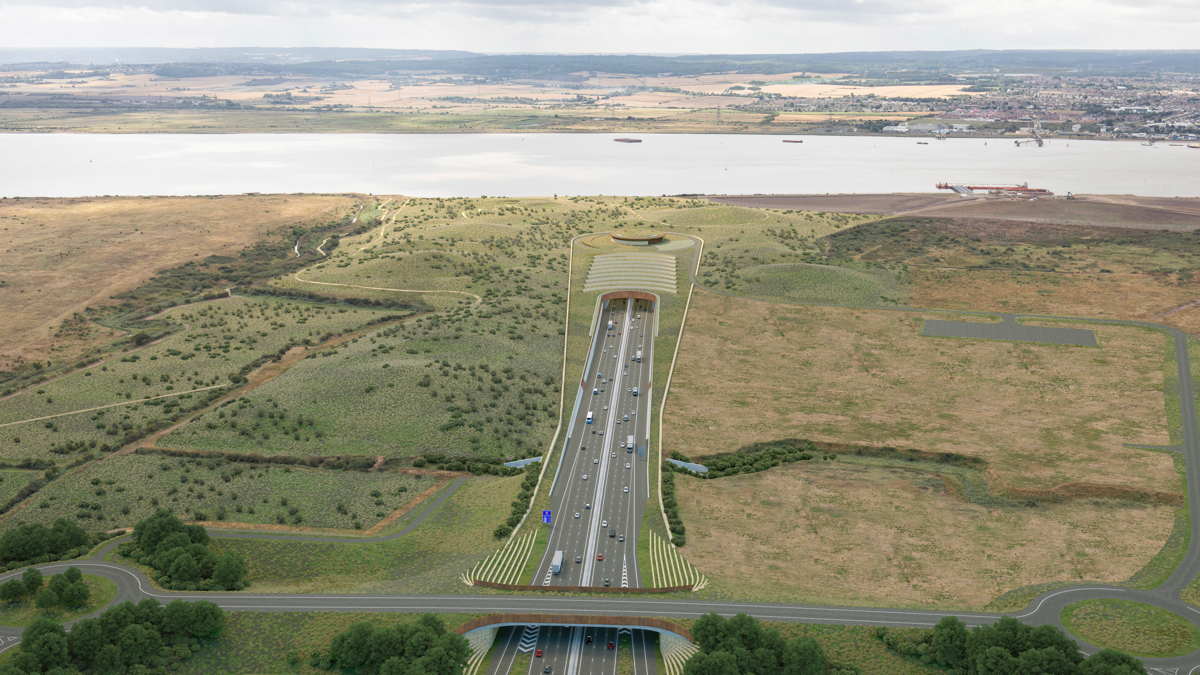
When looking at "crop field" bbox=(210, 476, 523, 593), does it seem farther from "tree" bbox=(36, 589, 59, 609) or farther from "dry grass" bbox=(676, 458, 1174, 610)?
"dry grass" bbox=(676, 458, 1174, 610)

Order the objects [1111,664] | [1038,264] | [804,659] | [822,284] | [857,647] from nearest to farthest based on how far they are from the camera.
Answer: [1111,664] → [804,659] → [857,647] → [822,284] → [1038,264]

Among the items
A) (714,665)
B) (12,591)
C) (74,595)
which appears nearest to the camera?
(714,665)

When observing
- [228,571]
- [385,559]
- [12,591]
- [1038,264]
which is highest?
[1038,264]

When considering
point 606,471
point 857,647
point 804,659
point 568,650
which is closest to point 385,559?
point 568,650

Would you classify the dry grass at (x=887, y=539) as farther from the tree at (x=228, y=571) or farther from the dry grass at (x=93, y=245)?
the dry grass at (x=93, y=245)

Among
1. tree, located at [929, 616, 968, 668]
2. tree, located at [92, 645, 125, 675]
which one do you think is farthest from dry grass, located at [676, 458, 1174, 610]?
tree, located at [92, 645, 125, 675]

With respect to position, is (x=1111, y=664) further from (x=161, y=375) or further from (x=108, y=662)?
(x=161, y=375)

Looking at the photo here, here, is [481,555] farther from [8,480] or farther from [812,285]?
[812,285]
